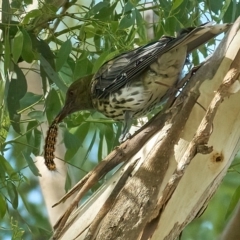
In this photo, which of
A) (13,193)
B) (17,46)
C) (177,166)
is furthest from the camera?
(13,193)

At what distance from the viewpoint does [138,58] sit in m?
1.07

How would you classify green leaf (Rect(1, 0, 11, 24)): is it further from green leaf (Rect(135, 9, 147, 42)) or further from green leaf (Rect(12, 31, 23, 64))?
green leaf (Rect(135, 9, 147, 42))

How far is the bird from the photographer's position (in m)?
1.03

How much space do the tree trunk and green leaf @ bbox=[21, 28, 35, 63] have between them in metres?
0.27

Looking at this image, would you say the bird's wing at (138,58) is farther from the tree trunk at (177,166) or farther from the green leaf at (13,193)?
the green leaf at (13,193)

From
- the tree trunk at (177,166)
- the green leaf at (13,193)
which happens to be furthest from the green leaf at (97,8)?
the green leaf at (13,193)

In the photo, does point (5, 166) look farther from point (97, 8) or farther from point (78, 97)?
point (97, 8)

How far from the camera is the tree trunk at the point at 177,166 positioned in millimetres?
845

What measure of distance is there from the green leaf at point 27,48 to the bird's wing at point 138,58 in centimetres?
17

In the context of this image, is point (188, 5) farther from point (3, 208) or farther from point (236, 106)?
point (3, 208)

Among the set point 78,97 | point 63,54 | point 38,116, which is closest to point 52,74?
point 63,54

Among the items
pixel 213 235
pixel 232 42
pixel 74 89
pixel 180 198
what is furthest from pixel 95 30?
pixel 213 235

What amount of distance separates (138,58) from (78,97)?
0.83ft

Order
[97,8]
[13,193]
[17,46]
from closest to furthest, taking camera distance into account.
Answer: [17,46], [97,8], [13,193]
